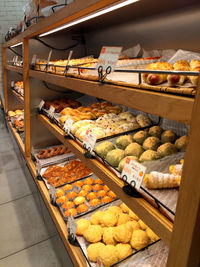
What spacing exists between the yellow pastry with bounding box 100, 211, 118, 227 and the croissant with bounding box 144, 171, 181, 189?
0.58 metres

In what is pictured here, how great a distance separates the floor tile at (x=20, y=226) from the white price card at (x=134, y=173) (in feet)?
4.45

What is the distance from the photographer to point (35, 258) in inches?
65.2

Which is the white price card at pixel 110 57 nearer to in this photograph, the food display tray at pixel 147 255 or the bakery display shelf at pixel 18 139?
the food display tray at pixel 147 255

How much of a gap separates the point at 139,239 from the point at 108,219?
214 mm

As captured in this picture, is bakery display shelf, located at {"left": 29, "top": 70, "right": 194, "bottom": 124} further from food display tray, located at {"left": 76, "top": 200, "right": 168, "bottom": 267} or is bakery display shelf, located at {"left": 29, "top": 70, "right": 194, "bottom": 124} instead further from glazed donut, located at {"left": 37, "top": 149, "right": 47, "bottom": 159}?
glazed donut, located at {"left": 37, "top": 149, "right": 47, "bottom": 159}

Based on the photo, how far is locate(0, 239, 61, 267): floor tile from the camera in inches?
63.3

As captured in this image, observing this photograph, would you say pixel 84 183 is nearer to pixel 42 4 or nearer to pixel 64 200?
pixel 64 200

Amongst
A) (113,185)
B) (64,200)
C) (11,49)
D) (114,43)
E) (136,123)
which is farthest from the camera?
(11,49)

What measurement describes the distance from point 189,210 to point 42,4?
174 cm

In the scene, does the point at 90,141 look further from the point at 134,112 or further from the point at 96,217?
the point at 134,112

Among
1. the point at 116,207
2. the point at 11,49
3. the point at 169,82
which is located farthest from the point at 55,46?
the point at 11,49

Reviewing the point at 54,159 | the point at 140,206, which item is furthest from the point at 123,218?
the point at 54,159

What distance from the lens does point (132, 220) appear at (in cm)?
129

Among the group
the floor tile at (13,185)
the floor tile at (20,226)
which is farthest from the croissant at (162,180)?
the floor tile at (13,185)
